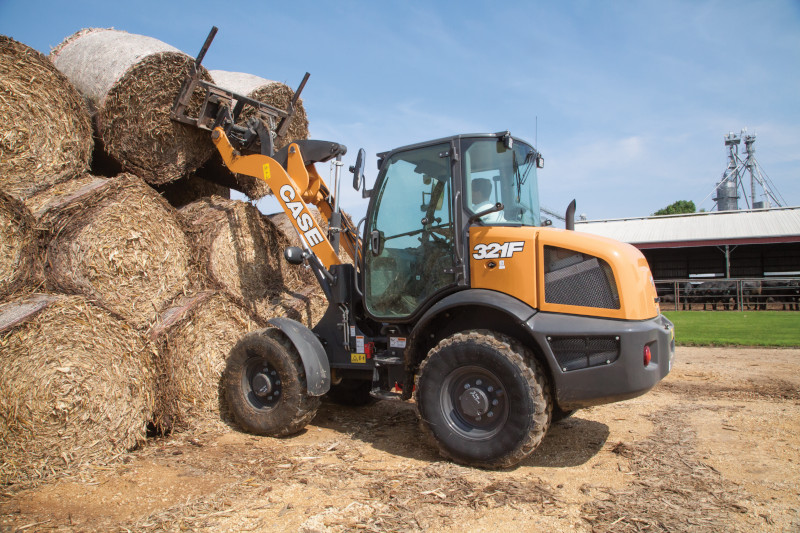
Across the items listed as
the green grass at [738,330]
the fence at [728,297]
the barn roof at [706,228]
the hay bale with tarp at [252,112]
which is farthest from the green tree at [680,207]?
the hay bale with tarp at [252,112]

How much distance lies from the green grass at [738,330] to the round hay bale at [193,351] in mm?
8549

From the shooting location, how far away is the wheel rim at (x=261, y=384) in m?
5.21

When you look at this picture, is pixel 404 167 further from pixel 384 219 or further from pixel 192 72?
pixel 192 72

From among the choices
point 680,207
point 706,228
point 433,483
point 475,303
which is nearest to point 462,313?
point 475,303

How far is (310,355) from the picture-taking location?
5078mm

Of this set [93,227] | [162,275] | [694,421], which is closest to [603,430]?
[694,421]

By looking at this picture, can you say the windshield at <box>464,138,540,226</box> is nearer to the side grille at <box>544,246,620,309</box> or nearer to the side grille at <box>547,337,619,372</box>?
the side grille at <box>544,246,620,309</box>

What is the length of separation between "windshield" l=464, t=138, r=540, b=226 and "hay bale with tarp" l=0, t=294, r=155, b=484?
292 centimetres

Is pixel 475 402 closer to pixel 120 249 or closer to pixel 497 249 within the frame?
pixel 497 249

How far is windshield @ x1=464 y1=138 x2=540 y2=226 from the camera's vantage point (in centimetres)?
454

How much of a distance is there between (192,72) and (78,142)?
1334 mm

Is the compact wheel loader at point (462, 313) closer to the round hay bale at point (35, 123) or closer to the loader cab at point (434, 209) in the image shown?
the loader cab at point (434, 209)

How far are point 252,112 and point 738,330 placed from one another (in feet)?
36.4

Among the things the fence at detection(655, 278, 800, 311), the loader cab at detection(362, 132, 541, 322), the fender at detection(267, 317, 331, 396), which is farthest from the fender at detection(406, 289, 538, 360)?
the fence at detection(655, 278, 800, 311)
